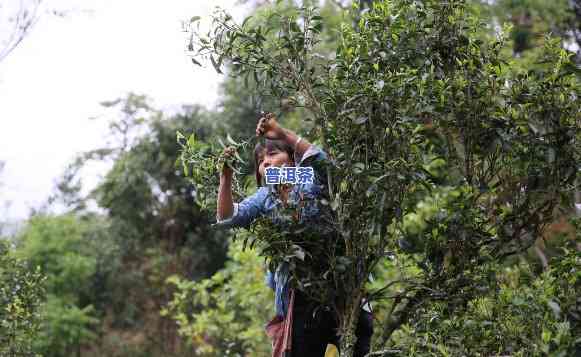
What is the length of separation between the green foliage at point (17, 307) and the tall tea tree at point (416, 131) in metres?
2.54

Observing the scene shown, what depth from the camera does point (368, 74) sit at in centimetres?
270

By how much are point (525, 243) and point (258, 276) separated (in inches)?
152

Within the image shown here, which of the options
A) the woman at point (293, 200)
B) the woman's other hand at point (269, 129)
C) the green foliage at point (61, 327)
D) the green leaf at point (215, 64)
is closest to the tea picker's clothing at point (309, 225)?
the woman at point (293, 200)

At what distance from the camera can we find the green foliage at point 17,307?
4602mm

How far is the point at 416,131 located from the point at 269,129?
54 centimetres

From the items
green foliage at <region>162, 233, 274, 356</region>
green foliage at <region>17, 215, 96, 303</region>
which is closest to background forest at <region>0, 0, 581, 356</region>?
green foliage at <region>162, 233, 274, 356</region>

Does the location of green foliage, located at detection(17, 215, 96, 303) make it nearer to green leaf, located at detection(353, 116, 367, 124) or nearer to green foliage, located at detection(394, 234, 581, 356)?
green foliage, located at detection(394, 234, 581, 356)

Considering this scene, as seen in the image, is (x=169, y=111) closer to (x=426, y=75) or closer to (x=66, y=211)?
(x=66, y=211)

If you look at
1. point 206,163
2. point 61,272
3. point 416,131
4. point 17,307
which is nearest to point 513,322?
point 416,131

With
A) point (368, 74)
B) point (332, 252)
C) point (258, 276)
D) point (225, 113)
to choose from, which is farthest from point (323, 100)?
point (225, 113)

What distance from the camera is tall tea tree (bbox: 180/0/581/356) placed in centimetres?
266

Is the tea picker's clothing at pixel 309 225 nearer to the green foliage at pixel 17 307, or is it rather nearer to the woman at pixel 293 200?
the woman at pixel 293 200

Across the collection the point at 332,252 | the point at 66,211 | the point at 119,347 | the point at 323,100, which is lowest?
the point at 119,347

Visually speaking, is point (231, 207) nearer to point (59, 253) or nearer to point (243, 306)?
point (243, 306)
